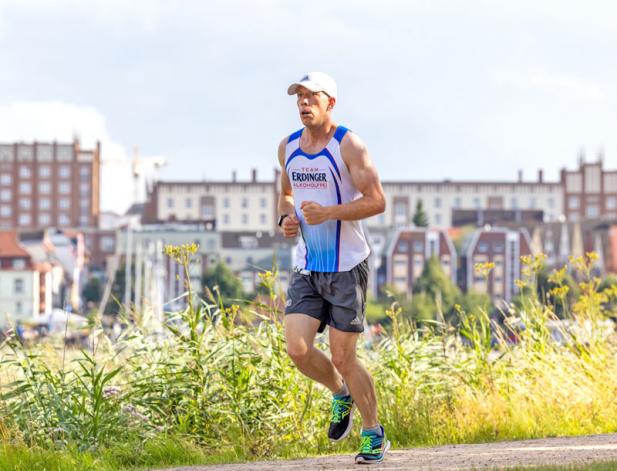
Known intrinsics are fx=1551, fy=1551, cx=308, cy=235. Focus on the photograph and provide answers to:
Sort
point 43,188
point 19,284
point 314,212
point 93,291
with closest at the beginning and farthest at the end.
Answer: point 314,212 < point 19,284 < point 93,291 < point 43,188

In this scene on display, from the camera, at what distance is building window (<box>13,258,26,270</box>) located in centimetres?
12738

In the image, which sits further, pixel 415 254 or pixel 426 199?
pixel 426 199

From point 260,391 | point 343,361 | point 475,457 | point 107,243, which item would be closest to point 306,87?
point 343,361

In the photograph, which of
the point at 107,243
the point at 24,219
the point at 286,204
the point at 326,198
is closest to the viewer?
the point at 326,198

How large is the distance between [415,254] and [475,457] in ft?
432

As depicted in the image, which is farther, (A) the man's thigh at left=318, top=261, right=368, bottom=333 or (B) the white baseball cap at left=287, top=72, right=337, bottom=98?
(A) the man's thigh at left=318, top=261, right=368, bottom=333

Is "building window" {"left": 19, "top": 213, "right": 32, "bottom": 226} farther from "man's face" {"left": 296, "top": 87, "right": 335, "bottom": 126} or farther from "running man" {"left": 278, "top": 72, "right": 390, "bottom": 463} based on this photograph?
"man's face" {"left": 296, "top": 87, "right": 335, "bottom": 126}

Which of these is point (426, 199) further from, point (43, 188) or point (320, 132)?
point (320, 132)

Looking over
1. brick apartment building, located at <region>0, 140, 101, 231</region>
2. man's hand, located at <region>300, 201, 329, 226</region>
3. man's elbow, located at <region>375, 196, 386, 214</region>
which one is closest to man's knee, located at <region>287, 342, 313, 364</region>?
man's hand, located at <region>300, 201, 329, 226</region>

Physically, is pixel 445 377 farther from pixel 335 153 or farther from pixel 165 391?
pixel 335 153

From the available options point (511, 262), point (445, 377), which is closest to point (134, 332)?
point (445, 377)

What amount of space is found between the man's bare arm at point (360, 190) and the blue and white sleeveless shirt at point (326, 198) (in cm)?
5

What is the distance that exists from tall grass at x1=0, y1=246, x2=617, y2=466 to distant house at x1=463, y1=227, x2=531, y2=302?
127890 mm

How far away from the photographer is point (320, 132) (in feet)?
22.9
